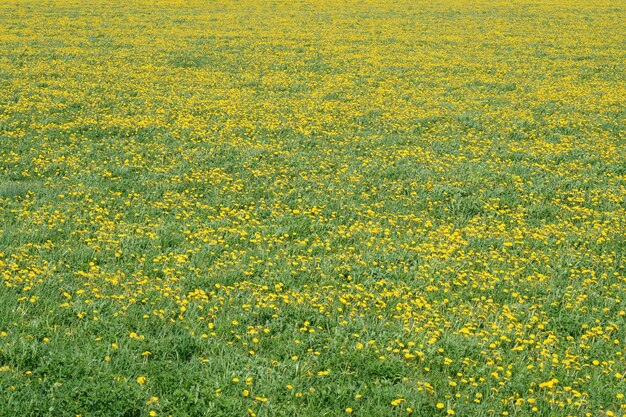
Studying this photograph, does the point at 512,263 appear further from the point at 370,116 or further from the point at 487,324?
the point at 370,116

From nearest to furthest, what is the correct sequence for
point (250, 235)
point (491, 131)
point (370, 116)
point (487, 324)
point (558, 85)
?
point (487, 324) < point (250, 235) < point (491, 131) < point (370, 116) < point (558, 85)

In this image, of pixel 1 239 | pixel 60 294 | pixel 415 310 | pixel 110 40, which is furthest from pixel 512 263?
pixel 110 40

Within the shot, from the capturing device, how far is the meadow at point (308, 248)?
5.60 meters

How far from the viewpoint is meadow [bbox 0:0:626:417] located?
560cm

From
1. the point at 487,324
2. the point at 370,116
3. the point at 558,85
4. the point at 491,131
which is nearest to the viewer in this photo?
the point at 487,324

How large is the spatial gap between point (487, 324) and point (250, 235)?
11.0ft

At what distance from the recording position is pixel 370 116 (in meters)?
16.0

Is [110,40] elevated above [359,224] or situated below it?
above

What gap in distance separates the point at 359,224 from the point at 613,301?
3389mm

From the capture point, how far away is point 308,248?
835cm

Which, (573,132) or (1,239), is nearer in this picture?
(1,239)

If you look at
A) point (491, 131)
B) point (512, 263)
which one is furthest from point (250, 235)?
point (491, 131)

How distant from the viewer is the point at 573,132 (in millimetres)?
14859

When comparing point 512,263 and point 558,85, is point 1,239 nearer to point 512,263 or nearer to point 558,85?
point 512,263
